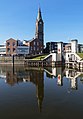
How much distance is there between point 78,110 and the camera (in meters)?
15.8

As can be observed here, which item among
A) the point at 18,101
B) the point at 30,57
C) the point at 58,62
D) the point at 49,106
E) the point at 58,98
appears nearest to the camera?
the point at 49,106

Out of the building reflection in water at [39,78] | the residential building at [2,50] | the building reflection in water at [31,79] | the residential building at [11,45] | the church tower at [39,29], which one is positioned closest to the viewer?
the building reflection in water at [31,79]

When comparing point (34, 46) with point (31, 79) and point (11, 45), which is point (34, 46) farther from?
point (31, 79)

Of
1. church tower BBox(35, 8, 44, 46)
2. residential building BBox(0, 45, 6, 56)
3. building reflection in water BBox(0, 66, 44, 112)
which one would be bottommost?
building reflection in water BBox(0, 66, 44, 112)

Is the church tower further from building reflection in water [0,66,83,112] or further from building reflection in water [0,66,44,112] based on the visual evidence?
building reflection in water [0,66,44,112]

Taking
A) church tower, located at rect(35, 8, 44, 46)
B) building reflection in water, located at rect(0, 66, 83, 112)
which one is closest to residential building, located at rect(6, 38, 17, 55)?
church tower, located at rect(35, 8, 44, 46)

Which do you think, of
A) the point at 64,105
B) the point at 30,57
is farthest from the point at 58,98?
the point at 30,57

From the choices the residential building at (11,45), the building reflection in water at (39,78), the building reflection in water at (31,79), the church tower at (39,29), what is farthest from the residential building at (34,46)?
the building reflection in water at (31,79)

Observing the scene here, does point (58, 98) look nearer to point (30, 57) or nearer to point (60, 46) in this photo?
point (60, 46)

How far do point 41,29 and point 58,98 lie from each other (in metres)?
90.0

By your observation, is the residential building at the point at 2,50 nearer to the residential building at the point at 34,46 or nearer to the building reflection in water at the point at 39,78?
the residential building at the point at 34,46

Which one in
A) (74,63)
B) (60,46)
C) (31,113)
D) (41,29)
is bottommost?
(31,113)

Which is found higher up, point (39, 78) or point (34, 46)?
point (34, 46)

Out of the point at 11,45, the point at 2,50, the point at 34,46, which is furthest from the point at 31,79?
the point at 2,50
